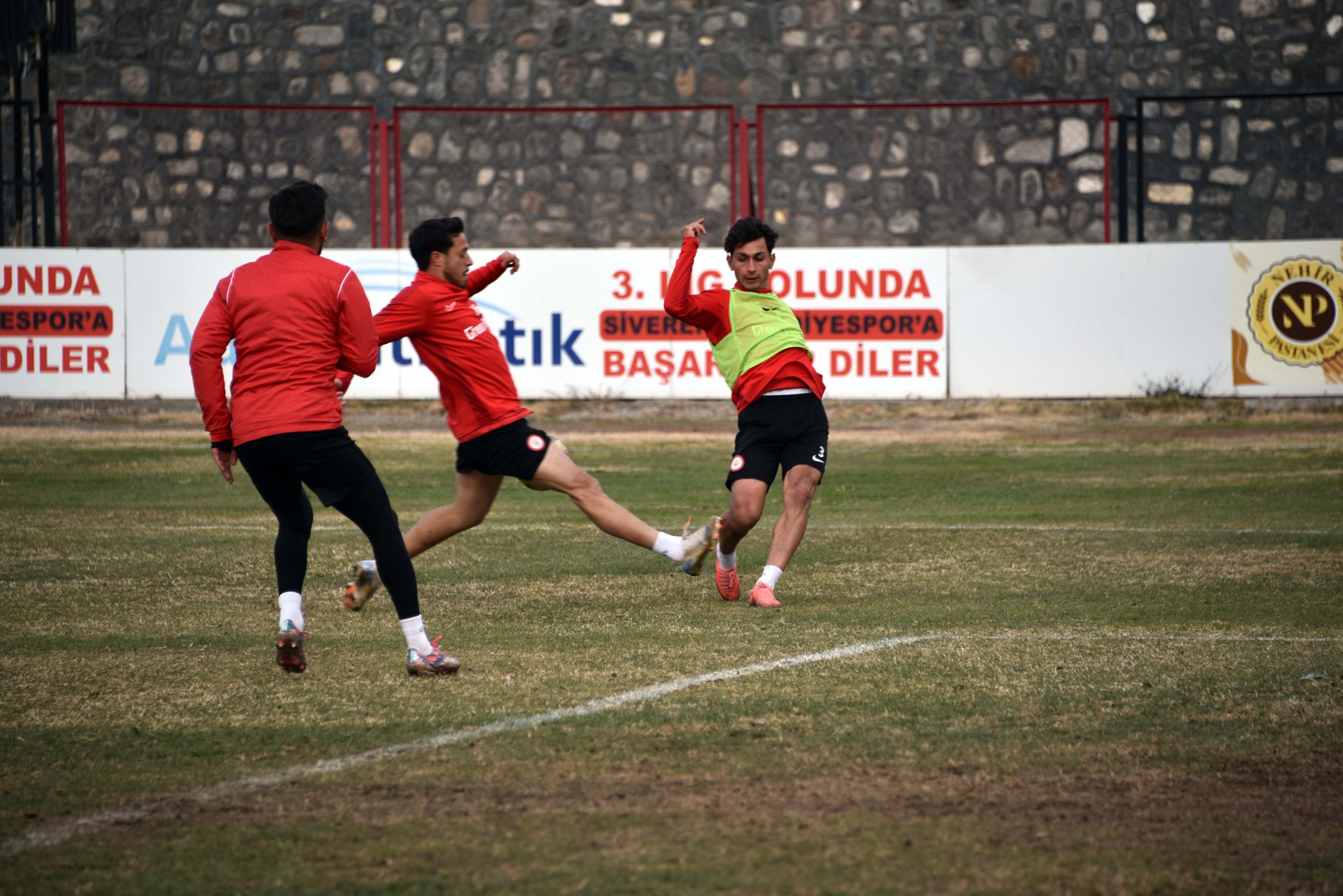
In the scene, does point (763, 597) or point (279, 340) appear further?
point (763, 597)

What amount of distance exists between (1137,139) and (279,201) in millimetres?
15688

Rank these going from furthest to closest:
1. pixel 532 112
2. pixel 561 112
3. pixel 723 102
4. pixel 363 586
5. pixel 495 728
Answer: pixel 723 102, pixel 561 112, pixel 532 112, pixel 363 586, pixel 495 728

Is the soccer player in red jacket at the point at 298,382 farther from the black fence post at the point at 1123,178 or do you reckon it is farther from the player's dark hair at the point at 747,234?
the black fence post at the point at 1123,178

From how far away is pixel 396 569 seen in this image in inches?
222

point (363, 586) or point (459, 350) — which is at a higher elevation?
point (459, 350)

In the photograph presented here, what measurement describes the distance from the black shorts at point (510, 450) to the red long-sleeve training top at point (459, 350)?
3 cm

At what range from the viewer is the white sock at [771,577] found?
7070 millimetres

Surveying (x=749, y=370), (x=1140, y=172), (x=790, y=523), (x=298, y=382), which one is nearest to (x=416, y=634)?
(x=298, y=382)

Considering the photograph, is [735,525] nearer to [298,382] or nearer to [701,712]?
[701,712]

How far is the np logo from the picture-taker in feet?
54.3

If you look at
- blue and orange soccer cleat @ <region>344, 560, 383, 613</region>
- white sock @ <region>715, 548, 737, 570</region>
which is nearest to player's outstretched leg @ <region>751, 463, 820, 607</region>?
white sock @ <region>715, 548, 737, 570</region>

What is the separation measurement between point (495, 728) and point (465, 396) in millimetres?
2290

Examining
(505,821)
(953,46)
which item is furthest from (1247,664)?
(953,46)

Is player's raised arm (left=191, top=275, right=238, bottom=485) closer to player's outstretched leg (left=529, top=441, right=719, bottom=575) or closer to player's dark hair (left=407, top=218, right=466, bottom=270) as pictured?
player's dark hair (left=407, top=218, right=466, bottom=270)
